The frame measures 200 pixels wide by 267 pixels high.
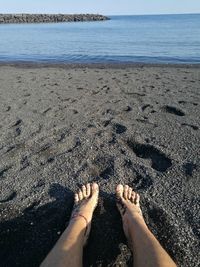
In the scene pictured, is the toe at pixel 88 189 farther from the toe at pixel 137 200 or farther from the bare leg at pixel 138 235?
the toe at pixel 137 200

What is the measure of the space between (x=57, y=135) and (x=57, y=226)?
99.7 inches

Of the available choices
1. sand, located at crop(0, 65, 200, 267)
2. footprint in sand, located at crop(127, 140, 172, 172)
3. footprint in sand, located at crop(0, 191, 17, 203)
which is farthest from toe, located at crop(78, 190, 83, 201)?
footprint in sand, located at crop(127, 140, 172, 172)

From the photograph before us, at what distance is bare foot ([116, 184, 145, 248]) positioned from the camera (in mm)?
3621

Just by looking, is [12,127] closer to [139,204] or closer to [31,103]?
[31,103]

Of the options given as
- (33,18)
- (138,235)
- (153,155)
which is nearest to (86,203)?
(138,235)

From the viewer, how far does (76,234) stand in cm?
333

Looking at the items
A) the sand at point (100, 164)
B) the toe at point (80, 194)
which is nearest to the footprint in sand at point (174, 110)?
the sand at point (100, 164)

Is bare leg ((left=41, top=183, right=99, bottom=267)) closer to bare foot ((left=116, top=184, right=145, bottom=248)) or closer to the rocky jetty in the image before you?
bare foot ((left=116, top=184, right=145, bottom=248))

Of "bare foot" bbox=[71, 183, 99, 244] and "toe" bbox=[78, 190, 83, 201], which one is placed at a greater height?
"bare foot" bbox=[71, 183, 99, 244]

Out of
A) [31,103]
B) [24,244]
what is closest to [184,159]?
[24,244]

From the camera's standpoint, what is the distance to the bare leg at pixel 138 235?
9.29ft

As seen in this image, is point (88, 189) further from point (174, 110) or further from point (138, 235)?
point (174, 110)

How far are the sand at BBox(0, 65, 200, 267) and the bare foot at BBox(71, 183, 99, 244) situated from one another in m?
0.11

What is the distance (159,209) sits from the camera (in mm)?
4062
